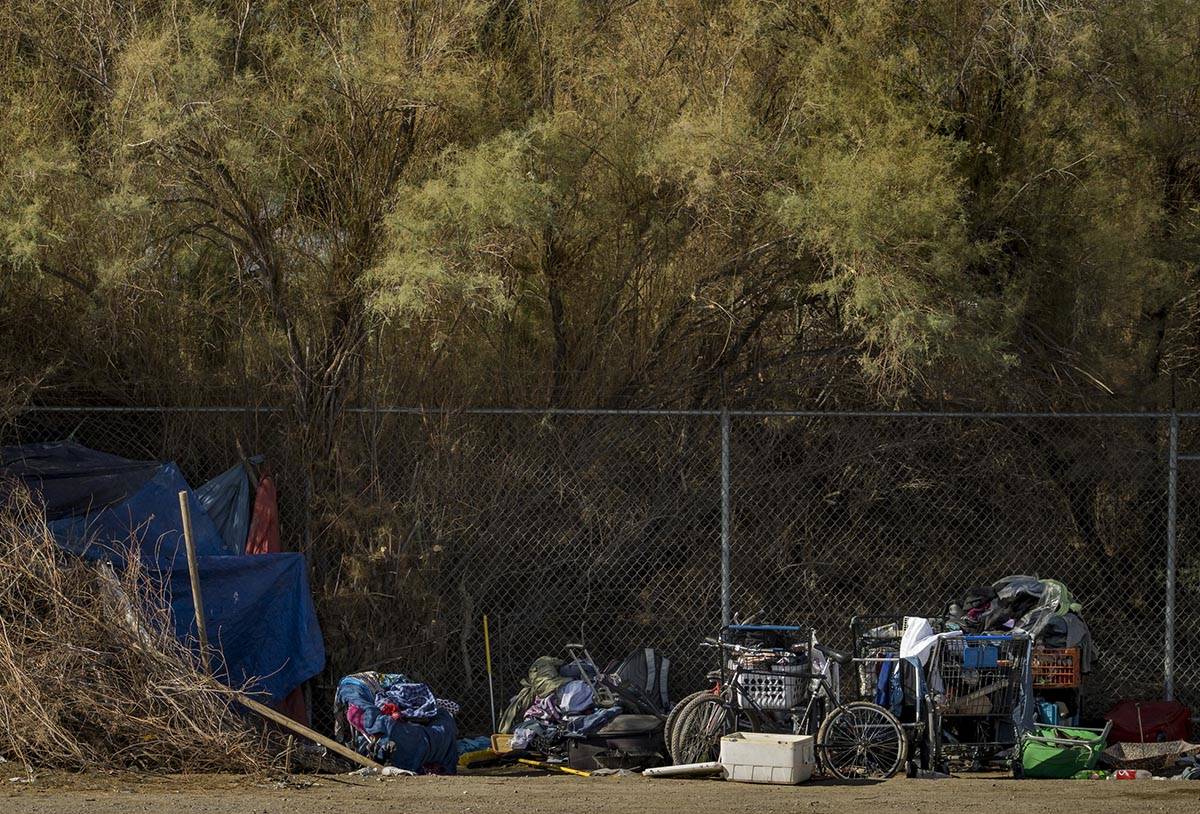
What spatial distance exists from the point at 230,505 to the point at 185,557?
56 centimetres

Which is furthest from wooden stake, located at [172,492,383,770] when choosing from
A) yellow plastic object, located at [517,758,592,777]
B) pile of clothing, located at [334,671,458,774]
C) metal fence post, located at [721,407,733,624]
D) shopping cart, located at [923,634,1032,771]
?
shopping cart, located at [923,634,1032,771]

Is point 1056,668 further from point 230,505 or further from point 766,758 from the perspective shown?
point 230,505

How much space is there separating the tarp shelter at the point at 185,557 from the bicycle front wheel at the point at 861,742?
3.12m

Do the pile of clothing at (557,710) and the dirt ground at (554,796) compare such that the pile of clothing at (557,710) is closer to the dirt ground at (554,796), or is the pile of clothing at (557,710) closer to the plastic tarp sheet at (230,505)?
the dirt ground at (554,796)

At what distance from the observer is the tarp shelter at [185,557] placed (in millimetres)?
8500

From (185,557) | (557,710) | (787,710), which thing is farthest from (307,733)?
(787,710)

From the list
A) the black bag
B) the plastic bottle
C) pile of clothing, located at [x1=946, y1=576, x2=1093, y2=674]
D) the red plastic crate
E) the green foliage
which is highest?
the green foliage

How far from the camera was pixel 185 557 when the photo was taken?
8562mm

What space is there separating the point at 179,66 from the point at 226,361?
1.99m

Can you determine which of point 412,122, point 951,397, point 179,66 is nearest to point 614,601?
point 951,397

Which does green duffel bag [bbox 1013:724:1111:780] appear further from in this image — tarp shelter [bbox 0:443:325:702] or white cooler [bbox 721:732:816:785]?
tarp shelter [bbox 0:443:325:702]

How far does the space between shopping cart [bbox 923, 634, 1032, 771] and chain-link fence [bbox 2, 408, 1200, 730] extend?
1.31 m

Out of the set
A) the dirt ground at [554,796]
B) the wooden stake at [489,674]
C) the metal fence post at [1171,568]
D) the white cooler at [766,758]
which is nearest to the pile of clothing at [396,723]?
the dirt ground at [554,796]

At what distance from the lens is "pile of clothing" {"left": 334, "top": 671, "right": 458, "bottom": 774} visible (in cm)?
815
